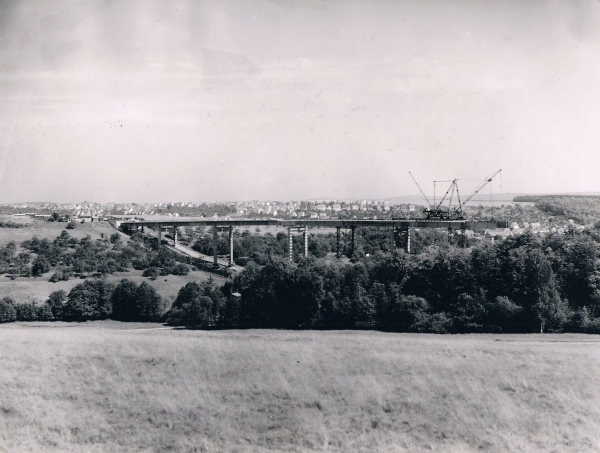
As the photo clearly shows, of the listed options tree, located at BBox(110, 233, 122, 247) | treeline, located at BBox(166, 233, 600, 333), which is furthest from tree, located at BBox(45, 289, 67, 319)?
tree, located at BBox(110, 233, 122, 247)

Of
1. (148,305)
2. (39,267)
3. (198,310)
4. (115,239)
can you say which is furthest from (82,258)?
(198,310)

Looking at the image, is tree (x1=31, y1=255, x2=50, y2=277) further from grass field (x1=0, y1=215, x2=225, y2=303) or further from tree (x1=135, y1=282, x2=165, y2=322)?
tree (x1=135, y1=282, x2=165, y2=322)

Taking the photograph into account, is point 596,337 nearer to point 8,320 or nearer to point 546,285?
point 546,285

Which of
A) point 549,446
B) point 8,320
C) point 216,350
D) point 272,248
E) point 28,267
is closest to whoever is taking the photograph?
point 549,446

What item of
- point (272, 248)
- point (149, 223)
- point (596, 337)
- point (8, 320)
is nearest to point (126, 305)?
point (8, 320)

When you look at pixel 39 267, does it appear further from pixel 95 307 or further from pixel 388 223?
pixel 388 223

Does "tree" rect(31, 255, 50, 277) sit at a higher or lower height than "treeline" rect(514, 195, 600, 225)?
lower
